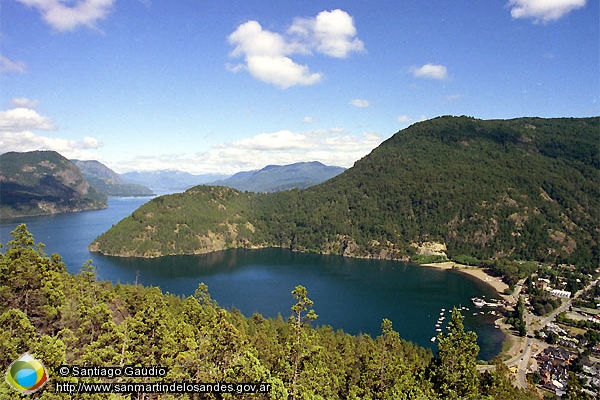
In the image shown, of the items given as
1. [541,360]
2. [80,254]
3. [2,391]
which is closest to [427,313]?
[541,360]

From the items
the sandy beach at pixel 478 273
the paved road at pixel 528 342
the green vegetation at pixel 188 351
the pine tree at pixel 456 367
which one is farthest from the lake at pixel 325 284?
the pine tree at pixel 456 367

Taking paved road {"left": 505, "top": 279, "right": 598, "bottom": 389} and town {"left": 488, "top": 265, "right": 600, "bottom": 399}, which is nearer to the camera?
town {"left": 488, "top": 265, "right": 600, "bottom": 399}

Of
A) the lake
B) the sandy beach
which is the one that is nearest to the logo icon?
the lake

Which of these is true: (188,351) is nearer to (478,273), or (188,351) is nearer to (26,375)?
(26,375)

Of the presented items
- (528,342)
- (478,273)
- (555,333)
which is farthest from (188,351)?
(478,273)

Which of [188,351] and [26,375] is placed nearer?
[26,375]

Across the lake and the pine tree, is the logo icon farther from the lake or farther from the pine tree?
the lake
